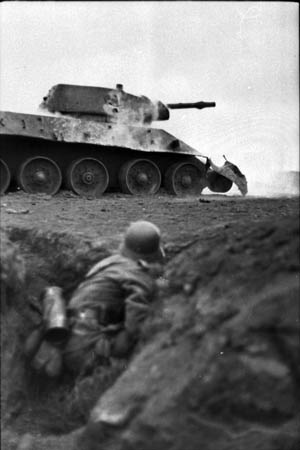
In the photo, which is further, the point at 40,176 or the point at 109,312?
the point at 40,176

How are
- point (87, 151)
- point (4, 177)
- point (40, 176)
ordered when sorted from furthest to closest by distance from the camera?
point (87, 151) < point (40, 176) < point (4, 177)

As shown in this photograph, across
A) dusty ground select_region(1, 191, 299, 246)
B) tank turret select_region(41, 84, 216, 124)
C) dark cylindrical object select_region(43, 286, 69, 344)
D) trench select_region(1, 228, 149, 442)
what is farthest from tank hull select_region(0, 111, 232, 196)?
dark cylindrical object select_region(43, 286, 69, 344)

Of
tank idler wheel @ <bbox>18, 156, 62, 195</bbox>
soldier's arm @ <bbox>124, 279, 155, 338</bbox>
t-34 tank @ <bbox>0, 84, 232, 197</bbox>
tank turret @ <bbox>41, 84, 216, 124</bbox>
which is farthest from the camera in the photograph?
tank turret @ <bbox>41, 84, 216, 124</bbox>

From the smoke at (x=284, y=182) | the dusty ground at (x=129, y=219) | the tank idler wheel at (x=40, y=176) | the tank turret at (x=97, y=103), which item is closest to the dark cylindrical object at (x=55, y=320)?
the dusty ground at (x=129, y=219)

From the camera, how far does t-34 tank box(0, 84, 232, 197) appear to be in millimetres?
9688

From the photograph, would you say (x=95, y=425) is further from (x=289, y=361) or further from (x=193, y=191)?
(x=193, y=191)

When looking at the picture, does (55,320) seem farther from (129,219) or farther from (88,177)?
(88,177)

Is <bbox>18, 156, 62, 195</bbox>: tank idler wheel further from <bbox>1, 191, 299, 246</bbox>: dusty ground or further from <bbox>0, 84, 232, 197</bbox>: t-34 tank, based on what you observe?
<bbox>1, 191, 299, 246</bbox>: dusty ground

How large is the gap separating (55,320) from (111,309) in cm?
28

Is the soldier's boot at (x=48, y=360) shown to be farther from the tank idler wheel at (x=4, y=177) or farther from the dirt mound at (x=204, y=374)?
the tank idler wheel at (x=4, y=177)

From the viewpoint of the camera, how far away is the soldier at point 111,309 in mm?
2926

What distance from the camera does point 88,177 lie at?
33.2 ft

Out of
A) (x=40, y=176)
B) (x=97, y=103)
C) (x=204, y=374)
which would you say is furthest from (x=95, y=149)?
(x=204, y=374)

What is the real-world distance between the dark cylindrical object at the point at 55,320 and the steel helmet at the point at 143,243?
0.41 meters
